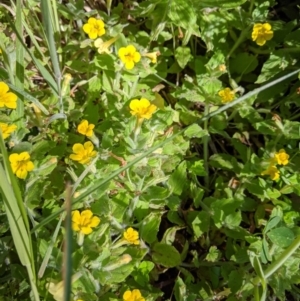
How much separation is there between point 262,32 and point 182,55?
335mm

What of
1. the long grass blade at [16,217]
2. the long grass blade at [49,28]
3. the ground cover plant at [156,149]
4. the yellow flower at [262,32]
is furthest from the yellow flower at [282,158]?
the long grass blade at [16,217]

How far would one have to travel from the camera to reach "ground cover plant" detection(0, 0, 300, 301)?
1529mm

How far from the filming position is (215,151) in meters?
2.04

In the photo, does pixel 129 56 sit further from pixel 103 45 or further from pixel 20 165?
pixel 20 165

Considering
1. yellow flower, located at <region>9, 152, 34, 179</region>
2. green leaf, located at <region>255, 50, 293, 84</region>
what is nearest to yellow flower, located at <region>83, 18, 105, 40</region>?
yellow flower, located at <region>9, 152, 34, 179</region>

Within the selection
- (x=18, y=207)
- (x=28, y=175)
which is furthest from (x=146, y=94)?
(x=18, y=207)

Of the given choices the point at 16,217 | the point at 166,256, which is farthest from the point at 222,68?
the point at 16,217

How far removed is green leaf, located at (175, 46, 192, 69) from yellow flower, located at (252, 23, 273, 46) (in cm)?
28

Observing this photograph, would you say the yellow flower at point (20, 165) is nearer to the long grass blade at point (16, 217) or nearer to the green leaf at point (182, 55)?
the long grass blade at point (16, 217)

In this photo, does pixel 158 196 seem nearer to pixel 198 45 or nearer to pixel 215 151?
pixel 215 151

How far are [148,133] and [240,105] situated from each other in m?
0.45

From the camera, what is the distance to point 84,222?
1421 mm

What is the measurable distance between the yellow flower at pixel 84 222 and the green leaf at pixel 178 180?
40 cm

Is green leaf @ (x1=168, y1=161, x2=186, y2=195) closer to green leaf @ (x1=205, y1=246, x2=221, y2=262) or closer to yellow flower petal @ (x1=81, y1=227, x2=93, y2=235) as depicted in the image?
green leaf @ (x1=205, y1=246, x2=221, y2=262)
